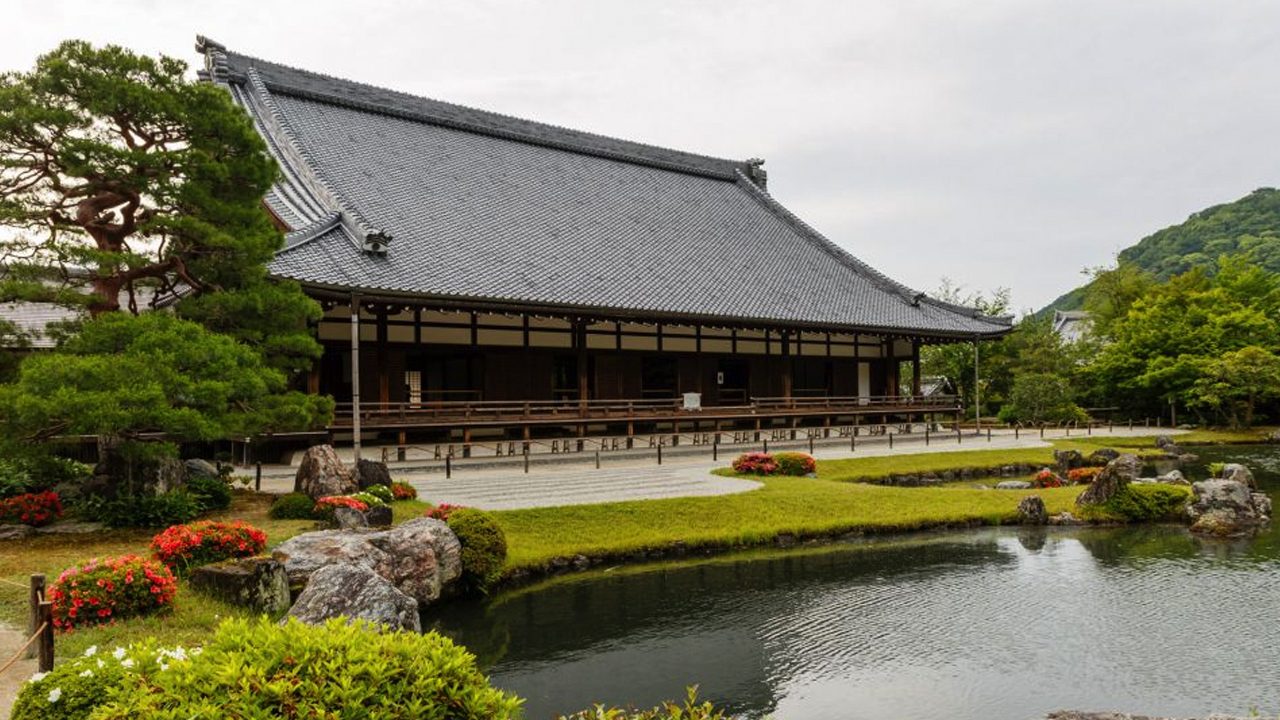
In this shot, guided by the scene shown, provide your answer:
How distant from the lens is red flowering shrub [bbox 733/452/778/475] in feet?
77.0

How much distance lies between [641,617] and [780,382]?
78.1 feet

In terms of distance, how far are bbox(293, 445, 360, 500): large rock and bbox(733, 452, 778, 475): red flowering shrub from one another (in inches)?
452

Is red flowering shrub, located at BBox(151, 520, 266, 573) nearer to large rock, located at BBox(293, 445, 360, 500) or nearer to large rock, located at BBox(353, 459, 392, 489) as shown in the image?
large rock, located at BBox(293, 445, 360, 500)

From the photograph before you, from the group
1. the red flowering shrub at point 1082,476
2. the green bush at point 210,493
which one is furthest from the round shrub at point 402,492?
the red flowering shrub at point 1082,476

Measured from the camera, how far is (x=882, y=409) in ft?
Result: 116

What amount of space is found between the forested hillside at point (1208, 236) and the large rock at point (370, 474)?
90756 millimetres

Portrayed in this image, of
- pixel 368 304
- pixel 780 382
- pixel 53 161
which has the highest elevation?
pixel 53 161

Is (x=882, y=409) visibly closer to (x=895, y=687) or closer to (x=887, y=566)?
(x=887, y=566)

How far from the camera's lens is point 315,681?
4.29 m

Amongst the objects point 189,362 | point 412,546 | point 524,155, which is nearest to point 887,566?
point 412,546

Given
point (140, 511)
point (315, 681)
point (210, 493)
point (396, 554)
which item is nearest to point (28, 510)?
point (140, 511)

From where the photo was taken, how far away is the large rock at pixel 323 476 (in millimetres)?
15438

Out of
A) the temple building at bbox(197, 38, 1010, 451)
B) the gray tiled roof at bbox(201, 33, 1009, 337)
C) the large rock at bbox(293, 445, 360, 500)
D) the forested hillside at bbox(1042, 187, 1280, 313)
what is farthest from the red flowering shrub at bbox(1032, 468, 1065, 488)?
the forested hillside at bbox(1042, 187, 1280, 313)

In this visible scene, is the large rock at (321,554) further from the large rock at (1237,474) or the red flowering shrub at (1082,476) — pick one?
the red flowering shrub at (1082,476)
